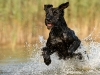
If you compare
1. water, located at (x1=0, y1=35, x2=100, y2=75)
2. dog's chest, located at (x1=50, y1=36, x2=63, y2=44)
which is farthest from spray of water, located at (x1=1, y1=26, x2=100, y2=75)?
dog's chest, located at (x1=50, y1=36, x2=63, y2=44)

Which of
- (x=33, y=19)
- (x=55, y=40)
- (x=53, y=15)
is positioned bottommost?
(x=55, y=40)

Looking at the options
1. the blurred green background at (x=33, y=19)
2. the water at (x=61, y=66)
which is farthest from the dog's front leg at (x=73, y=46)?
the blurred green background at (x=33, y=19)

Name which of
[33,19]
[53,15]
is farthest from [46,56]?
[33,19]

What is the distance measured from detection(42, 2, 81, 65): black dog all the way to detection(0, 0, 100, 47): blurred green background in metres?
3.72

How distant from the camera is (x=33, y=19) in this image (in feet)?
42.1

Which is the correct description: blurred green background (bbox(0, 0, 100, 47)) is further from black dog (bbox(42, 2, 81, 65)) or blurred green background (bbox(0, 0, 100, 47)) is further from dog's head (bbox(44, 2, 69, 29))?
dog's head (bbox(44, 2, 69, 29))

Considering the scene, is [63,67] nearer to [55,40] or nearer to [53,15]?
[55,40]

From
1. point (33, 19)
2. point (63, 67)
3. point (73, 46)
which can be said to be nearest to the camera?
point (73, 46)

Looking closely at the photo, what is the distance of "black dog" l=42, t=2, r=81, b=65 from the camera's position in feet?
27.8

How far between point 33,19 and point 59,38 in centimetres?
414

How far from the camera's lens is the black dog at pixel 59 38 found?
847cm

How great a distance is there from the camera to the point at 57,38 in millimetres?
8781

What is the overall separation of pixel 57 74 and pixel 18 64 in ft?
5.39

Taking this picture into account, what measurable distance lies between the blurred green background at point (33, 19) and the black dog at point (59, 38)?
3.72 m
